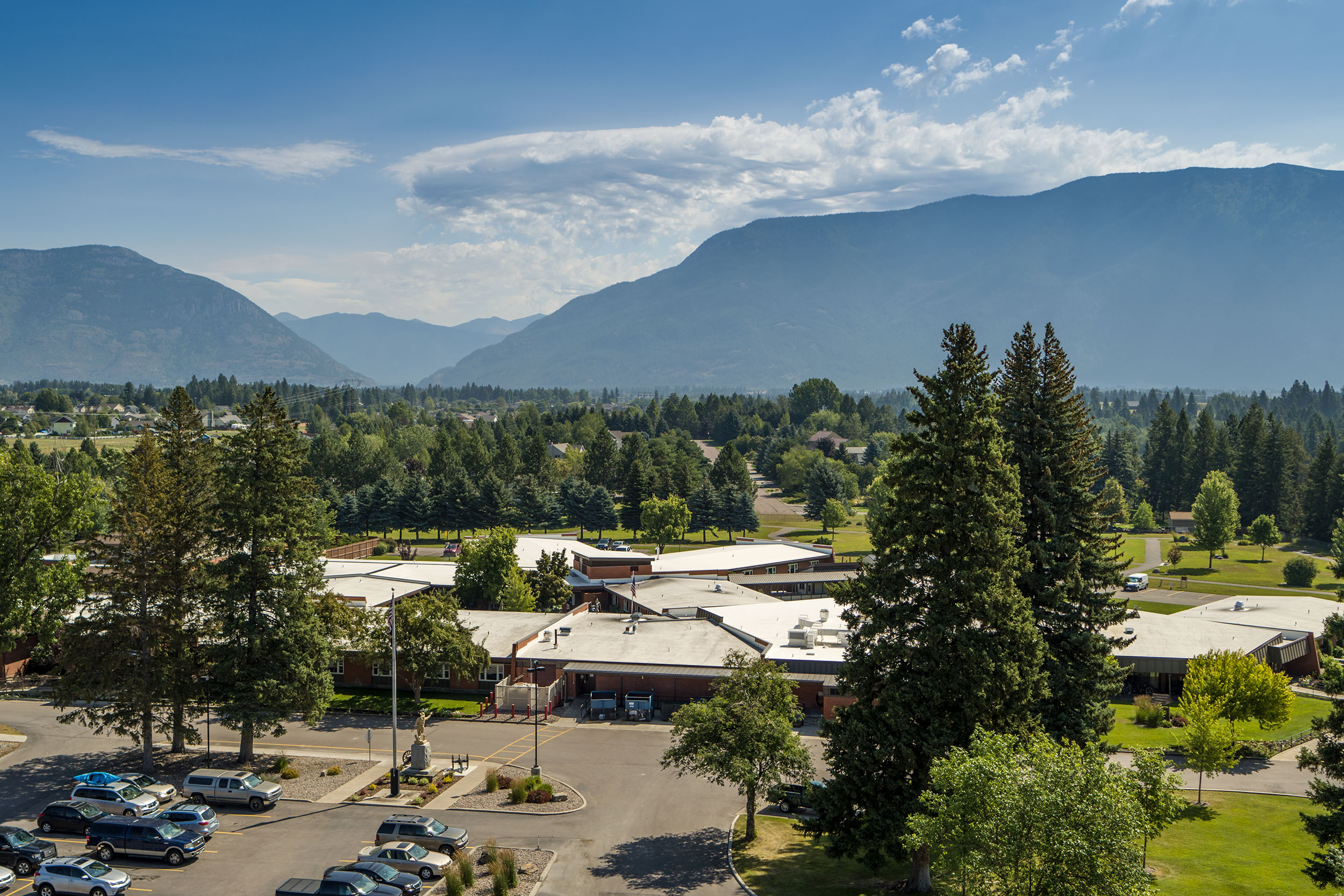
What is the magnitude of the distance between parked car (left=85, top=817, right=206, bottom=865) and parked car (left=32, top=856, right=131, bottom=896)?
271cm

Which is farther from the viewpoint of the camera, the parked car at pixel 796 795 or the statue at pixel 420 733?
the statue at pixel 420 733

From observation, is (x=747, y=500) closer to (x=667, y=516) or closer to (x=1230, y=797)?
(x=667, y=516)

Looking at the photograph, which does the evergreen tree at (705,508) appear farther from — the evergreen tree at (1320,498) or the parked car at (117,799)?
the parked car at (117,799)

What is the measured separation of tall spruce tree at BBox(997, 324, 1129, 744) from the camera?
3738cm

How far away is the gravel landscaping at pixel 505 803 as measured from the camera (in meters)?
41.4

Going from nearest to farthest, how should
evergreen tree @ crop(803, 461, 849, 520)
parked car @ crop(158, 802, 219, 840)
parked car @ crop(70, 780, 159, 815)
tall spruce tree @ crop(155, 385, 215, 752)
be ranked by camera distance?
parked car @ crop(158, 802, 219, 840) → parked car @ crop(70, 780, 159, 815) → tall spruce tree @ crop(155, 385, 215, 752) → evergreen tree @ crop(803, 461, 849, 520)

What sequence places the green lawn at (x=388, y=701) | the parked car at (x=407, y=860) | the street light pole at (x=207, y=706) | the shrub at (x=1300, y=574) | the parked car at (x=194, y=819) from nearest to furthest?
the parked car at (x=407, y=860) < the parked car at (x=194, y=819) < the street light pole at (x=207, y=706) < the green lawn at (x=388, y=701) < the shrub at (x=1300, y=574)

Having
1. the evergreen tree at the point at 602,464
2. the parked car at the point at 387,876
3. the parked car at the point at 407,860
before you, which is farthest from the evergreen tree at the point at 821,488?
the parked car at the point at 387,876

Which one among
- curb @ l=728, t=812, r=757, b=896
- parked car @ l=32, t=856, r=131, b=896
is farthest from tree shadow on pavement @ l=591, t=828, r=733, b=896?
parked car @ l=32, t=856, r=131, b=896

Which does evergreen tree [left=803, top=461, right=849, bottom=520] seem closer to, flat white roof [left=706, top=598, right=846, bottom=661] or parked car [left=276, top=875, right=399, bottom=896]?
flat white roof [left=706, top=598, right=846, bottom=661]

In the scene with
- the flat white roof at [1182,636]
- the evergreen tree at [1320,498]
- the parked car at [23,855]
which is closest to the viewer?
the parked car at [23,855]

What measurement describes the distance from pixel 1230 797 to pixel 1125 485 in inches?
5248

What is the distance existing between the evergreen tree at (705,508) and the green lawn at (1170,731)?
78838mm

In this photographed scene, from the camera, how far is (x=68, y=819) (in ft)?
125
